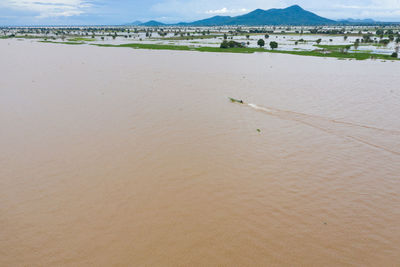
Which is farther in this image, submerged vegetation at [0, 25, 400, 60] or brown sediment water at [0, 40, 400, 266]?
submerged vegetation at [0, 25, 400, 60]

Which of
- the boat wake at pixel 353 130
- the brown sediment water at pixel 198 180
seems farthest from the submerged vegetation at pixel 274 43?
the brown sediment water at pixel 198 180

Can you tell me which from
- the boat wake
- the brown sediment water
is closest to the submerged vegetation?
the boat wake

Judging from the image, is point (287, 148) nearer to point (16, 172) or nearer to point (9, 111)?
point (16, 172)

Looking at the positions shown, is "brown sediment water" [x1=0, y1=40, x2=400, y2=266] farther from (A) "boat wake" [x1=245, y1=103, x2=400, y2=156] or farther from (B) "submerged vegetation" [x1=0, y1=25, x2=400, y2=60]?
(B) "submerged vegetation" [x1=0, y1=25, x2=400, y2=60]

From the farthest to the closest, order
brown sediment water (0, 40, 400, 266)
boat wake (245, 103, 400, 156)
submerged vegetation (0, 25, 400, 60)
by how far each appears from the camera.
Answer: submerged vegetation (0, 25, 400, 60)
boat wake (245, 103, 400, 156)
brown sediment water (0, 40, 400, 266)

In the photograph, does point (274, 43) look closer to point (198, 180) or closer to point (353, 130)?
point (353, 130)

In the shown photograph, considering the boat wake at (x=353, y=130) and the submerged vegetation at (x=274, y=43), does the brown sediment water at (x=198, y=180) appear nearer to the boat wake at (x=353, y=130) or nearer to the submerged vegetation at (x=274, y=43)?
the boat wake at (x=353, y=130)

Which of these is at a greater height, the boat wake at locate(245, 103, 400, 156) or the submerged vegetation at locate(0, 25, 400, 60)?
the submerged vegetation at locate(0, 25, 400, 60)

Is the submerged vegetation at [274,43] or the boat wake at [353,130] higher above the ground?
the submerged vegetation at [274,43]

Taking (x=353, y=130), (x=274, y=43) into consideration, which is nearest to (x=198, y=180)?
(x=353, y=130)
